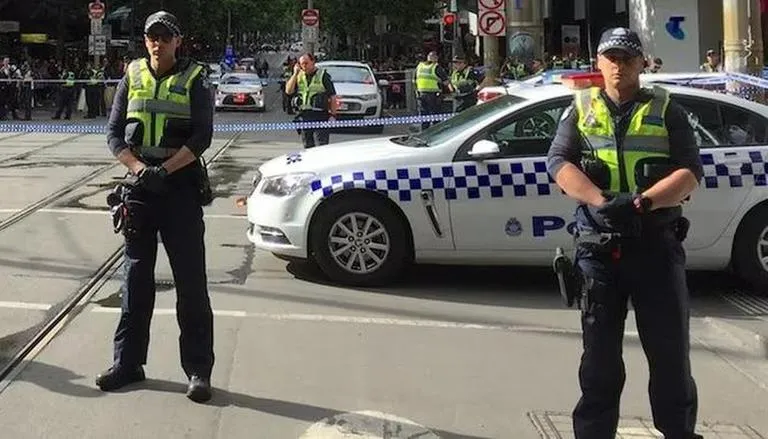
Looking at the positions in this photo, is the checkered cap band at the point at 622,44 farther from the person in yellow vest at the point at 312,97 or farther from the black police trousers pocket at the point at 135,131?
the person in yellow vest at the point at 312,97

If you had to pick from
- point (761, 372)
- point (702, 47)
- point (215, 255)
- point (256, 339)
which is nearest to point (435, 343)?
point (256, 339)

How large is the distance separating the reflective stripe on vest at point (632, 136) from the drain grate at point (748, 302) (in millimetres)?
3620

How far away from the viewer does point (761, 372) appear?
19.0 ft

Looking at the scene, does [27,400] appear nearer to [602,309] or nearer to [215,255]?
[602,309]

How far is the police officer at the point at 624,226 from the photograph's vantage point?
3768 millimetres

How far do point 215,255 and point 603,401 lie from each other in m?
5.24

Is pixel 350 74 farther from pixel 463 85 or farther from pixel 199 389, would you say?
pixel 199 389

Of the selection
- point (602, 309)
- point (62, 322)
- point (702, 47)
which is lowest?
point (62, 322)

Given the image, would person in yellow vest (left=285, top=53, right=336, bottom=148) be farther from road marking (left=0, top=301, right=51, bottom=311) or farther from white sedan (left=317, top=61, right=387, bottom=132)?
white sedan (left=317, top=61, right=387, bottom=132)

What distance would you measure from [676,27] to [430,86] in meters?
7.67

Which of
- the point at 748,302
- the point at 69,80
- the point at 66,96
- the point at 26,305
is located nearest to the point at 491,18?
the point at 748,302

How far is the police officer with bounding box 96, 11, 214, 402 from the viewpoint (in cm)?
479

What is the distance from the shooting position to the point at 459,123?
7641mm

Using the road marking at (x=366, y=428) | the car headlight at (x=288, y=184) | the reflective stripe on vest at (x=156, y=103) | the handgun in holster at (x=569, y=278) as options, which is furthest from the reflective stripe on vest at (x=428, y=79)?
the handgun in holster at (x=569, y=278)
